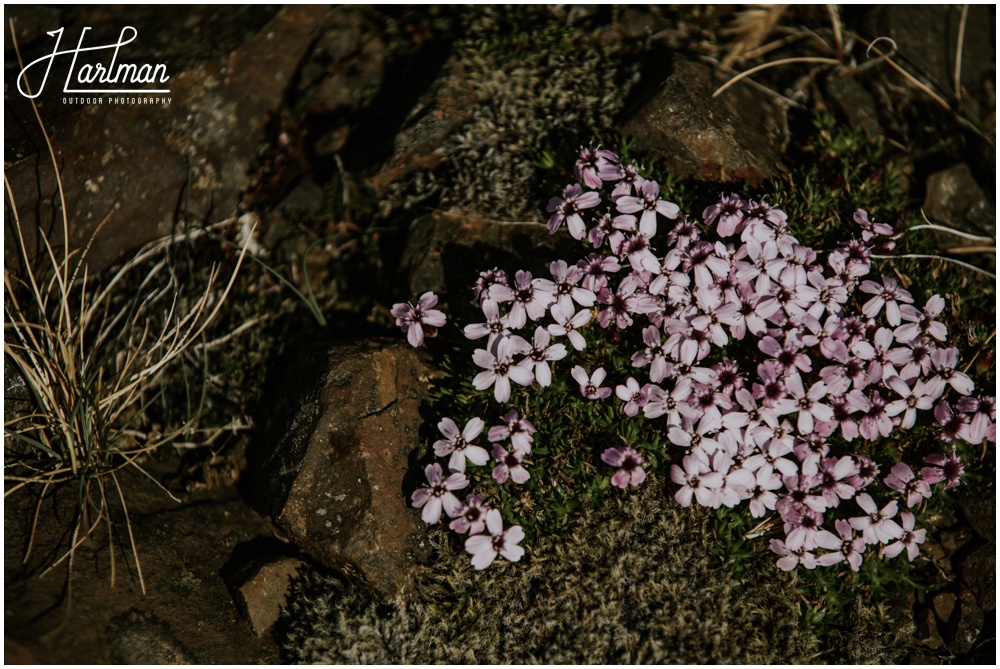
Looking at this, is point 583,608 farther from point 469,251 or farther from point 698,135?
point 698,135

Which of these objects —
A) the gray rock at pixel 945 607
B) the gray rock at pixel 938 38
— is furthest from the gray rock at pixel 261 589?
the gray rock at pixel 938 38

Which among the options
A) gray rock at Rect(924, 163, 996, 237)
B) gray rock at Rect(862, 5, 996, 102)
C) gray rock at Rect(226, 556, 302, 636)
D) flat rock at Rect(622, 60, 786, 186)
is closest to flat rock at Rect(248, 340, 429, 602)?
gray rock at Rect(226, 556, 302, 636)

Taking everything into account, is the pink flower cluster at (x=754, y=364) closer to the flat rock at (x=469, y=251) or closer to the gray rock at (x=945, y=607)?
the flat rock at (x=469, y=251)

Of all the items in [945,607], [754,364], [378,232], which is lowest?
[945,607]

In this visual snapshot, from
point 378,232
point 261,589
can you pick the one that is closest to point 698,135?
point 378,232

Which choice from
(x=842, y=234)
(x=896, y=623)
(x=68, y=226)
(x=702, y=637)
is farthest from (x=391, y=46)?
(x=896, y=623)

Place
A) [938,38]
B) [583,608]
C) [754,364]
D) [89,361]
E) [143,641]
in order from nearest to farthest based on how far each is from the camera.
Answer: [143,641] → [583,608] → [754,364] → [89,361] → [938,38]

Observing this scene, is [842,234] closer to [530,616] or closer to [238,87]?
[530,616]
